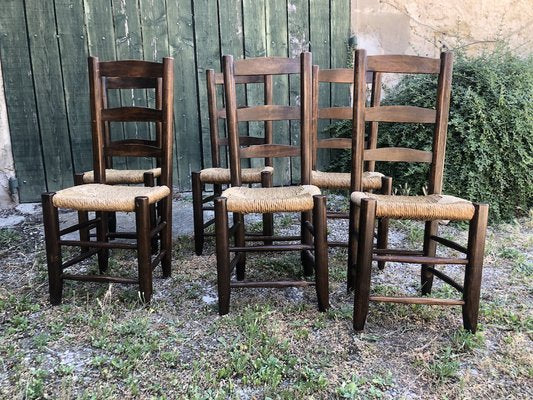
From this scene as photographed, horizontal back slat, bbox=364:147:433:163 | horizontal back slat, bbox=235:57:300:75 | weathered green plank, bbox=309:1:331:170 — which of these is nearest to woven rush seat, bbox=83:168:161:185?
horizontal back slat, bbox=235:57:300:75

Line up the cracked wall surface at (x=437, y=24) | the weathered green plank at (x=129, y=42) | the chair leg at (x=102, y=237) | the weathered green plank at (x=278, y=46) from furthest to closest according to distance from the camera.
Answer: the cracked wall surface at (x=437, y=24)
the weathered green plank at (x=278, y=46)
the weathered green plank at (x=129, y=42)
the chair leg at (x=102, y=237)

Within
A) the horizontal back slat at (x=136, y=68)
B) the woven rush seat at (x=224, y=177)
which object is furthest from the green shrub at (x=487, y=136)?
the horizontal back slat at (x=136, y=68)

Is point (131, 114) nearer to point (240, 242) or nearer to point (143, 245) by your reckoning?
point (143, 245)

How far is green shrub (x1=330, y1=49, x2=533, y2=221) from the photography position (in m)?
2.70

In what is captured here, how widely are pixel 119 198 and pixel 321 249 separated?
0.78 metres

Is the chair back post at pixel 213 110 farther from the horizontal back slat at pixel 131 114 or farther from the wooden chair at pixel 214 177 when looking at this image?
the horizontal back slat at pixel 131 114

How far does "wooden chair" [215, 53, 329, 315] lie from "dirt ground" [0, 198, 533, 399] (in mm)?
124

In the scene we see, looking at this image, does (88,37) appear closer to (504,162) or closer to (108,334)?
(108,334)

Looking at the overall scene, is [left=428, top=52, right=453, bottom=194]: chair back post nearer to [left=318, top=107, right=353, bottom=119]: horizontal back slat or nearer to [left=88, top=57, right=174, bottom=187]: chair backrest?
[left=318, top=107, right=353, bottom=119]: horizontal back slat

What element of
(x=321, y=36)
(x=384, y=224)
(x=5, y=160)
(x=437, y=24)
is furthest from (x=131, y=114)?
(x=437, y=24)

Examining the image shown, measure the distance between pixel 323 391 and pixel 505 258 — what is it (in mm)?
1503

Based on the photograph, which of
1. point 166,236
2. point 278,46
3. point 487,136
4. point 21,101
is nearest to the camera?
point 166,236

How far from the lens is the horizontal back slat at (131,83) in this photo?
7.70ft

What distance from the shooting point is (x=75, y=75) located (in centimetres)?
301
